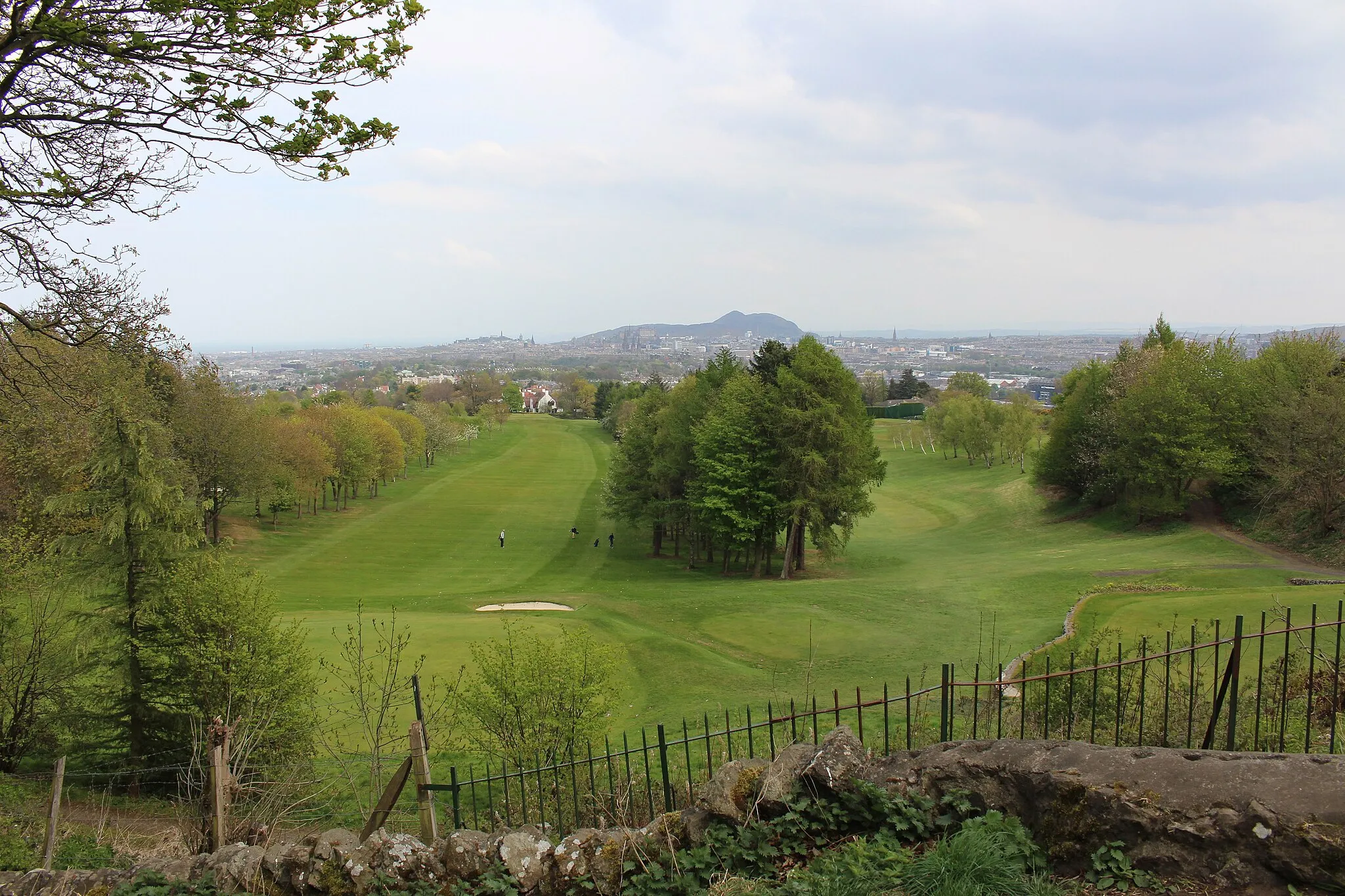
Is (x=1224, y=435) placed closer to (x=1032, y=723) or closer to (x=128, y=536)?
(x=1032, y=723)

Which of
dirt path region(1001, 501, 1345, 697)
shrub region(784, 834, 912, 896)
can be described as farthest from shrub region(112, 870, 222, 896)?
dirt path region(1001, 501, 1345, 697)

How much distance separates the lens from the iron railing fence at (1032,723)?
24.3ft

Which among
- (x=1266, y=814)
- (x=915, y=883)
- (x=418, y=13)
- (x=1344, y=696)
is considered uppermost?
(x=418, y=13)

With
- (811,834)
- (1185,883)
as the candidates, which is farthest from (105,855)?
(1185,883)

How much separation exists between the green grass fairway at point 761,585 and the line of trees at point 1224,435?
8.64 ft

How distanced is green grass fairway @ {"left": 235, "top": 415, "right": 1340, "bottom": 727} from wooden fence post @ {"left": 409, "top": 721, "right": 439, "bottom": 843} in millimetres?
9296

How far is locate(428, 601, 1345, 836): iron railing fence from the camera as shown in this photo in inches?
292

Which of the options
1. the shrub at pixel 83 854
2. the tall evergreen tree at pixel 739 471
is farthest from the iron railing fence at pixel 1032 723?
the tall evergreen tree at pixel 739 471

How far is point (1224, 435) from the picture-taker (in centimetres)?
3994

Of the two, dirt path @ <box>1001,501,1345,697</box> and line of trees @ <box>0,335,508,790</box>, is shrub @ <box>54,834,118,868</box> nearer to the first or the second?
line of trees @ <box>0,335,508,790</box>

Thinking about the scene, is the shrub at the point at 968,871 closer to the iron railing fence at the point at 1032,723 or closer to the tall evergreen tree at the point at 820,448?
the iron railing fence at the point at 1032,723

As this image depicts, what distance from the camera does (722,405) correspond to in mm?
39938

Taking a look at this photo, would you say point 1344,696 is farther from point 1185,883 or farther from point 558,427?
point 558,427

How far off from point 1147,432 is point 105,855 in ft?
140
